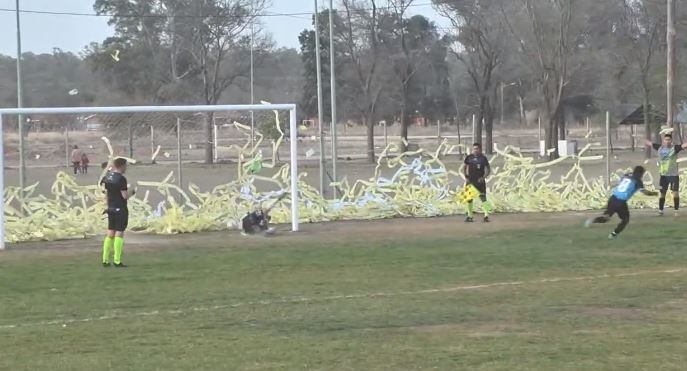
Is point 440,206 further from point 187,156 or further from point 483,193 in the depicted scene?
point 187,156

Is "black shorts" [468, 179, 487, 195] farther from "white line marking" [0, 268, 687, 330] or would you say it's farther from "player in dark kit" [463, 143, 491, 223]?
"white line marking" [0, 268, 687, 330]

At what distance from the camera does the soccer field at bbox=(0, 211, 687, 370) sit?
756 centimetres

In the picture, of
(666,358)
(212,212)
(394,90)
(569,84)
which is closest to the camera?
(666,358)

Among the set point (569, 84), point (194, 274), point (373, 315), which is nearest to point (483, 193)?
point (194, 274)

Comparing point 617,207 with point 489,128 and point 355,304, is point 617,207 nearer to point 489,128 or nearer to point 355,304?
point 355,304

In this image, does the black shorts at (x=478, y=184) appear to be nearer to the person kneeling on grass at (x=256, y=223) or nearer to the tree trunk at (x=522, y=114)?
the person kneeling on grass at (x=256, y=223)

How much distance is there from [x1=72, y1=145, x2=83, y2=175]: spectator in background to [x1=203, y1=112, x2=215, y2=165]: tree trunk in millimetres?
2589

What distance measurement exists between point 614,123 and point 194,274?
54877mm

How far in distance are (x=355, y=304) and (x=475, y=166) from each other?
1054 cm

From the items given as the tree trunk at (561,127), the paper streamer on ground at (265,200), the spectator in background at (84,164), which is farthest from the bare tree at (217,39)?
the spectator in background at (84,164)

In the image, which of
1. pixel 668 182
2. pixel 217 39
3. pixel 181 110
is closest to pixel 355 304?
pixel 181 110

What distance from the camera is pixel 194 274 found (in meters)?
12.9

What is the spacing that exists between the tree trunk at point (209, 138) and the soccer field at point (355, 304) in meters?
3.63

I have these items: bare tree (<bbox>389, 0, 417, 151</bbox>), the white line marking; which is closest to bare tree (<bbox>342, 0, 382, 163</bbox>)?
bare tree (<bbox>389, 0, 417, 151</bbox>)
